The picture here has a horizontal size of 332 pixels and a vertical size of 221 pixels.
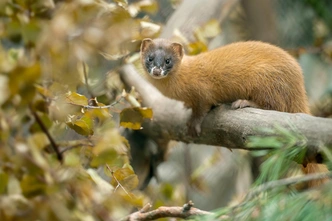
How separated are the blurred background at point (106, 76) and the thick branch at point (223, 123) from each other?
16 centimetres

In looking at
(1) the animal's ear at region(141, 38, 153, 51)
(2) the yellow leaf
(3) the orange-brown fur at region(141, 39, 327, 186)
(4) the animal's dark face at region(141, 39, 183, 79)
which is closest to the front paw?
(3) the orange-brown fur at region(141, 39, 327, 186)

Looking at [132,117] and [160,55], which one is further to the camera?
[160,55]

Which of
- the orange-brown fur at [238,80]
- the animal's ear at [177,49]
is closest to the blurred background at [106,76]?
the animal's ear at [177,49]

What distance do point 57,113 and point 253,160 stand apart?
2.80 metres

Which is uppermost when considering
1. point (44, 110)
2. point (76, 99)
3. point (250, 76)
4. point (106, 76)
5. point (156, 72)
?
point (44, 110)

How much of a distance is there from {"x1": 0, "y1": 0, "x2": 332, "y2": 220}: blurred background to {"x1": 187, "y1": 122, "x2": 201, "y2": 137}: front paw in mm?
305

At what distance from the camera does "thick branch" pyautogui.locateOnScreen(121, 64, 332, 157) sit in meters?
1.46

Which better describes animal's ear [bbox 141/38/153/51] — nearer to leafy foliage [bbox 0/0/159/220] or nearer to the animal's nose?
the animal's nose

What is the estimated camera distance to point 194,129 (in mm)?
2369

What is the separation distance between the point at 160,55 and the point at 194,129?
0.37 metres

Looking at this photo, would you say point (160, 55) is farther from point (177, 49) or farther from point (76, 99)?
point (76, 99)

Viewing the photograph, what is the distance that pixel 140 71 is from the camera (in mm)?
2680

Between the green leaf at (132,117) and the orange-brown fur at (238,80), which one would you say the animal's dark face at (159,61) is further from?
the green leaf at (132,117)

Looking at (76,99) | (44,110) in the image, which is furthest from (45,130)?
(76,99)
